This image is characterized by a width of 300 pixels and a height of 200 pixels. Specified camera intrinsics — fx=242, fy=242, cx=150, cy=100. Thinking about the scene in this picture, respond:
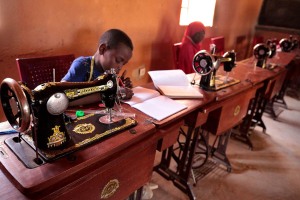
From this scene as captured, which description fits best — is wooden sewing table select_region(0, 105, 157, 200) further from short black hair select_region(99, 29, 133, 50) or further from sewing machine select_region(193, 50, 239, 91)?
sewing machine select_region(193, 50, 239, 91)

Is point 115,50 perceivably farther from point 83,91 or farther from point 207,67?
point 207,67

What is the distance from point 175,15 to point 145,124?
241 cm

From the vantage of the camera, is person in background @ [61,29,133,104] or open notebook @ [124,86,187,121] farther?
person in background @ [61,29,133,104]

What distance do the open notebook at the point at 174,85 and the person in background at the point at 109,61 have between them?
213 mm

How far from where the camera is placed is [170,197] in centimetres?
183

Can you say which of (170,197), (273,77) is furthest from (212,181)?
(273,77)

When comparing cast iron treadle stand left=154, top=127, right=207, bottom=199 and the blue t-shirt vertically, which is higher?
the blue t-shirt

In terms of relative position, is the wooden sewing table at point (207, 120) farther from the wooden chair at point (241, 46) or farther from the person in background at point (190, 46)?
the wooden chair at point (241, 46)

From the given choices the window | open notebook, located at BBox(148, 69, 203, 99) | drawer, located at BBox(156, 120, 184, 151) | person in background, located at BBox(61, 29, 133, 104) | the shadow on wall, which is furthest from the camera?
the window

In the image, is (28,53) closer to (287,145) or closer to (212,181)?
(212,181)

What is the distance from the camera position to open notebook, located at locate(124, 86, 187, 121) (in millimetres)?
1171

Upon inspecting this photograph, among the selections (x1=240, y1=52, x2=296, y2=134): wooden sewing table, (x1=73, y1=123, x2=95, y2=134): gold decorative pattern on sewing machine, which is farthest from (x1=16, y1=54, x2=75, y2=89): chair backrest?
(x1=240, y1=52, x2=296, y2=134): wooden sewing table

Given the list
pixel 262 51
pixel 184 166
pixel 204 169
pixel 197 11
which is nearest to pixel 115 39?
pixel 184 166

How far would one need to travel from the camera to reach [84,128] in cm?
95
